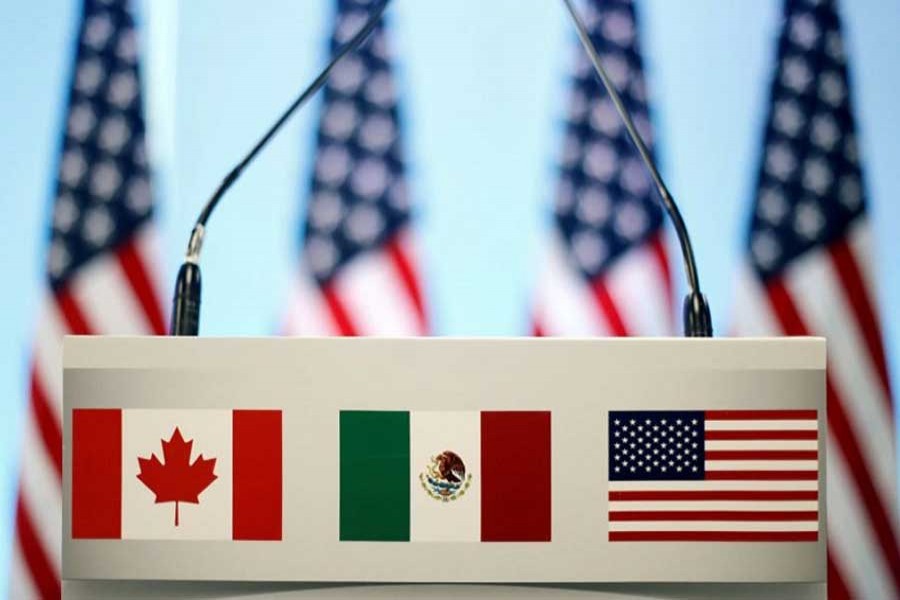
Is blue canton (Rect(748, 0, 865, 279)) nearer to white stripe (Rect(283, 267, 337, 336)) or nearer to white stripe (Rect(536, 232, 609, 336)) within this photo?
white stripe (Rect(536, 232, 609, 336))

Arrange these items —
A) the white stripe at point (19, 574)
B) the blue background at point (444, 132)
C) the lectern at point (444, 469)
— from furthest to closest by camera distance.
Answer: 1. the blue background at point (444, 132)
2. the white stripe at point (19, 574)
3. the lectern at point (444, 469)

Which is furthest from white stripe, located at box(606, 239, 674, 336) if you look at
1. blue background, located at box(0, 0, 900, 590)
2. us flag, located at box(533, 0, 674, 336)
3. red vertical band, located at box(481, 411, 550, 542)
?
red vertical band, located at box(481, 411, 550, 542)

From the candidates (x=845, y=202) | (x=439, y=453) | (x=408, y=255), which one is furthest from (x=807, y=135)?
(x=439, y=453)

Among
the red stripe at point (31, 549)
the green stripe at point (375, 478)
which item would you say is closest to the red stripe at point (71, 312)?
the red stripe at point (31, 549)

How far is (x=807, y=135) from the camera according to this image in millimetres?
2168

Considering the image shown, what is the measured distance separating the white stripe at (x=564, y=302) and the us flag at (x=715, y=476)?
134 centimetres

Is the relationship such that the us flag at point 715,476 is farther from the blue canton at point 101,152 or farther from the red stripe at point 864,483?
the blue canton at point 101,152

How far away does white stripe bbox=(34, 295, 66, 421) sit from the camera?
2.10 m

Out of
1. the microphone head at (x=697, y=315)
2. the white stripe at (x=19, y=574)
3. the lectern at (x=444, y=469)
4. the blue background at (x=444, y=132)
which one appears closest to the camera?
the lectern at (x=444, y=469)

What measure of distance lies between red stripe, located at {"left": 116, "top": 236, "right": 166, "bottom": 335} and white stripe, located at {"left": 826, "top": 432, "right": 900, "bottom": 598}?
1589mm

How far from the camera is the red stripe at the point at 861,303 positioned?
2119 mm

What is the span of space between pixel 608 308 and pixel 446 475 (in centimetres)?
142

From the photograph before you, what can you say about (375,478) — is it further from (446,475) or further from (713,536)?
(713,536)

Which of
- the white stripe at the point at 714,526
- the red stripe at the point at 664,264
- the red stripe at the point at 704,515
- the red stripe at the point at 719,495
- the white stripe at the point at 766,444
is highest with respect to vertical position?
the red stripe at the point at 664,264
